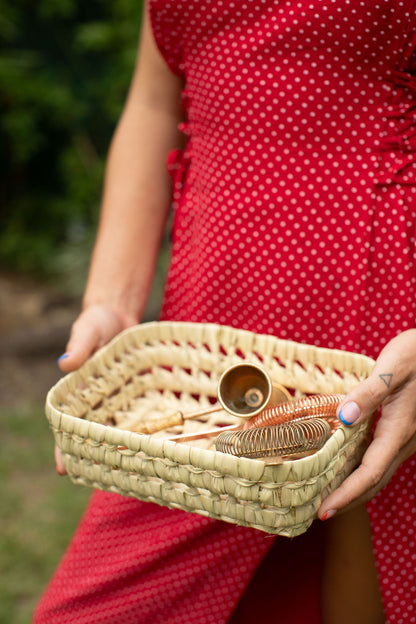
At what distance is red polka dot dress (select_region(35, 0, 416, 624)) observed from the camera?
0.98 meters

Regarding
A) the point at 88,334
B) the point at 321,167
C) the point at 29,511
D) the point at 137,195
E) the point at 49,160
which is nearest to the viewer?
the point at 321,167

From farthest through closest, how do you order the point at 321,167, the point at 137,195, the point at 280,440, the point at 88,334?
1. the point at 137,195
2. the point at 88,334
3. the point at 321,167
4. the point at 280,440

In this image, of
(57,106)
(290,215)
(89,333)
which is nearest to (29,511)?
(89,333)

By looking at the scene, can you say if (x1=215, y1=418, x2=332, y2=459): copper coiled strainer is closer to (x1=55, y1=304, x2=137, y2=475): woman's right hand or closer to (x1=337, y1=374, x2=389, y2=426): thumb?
(x1=337, y1=374, x2=389, y2=426): thumb

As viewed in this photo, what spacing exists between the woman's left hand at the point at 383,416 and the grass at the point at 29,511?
165 cm

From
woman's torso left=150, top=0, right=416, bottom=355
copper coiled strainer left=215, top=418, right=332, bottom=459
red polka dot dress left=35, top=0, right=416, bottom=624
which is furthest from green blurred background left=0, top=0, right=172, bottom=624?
copper coiled strainer left=215, top=418, right=332, bottom=459

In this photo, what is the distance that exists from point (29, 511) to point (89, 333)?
1.71 m

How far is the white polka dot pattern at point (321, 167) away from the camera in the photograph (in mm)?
972

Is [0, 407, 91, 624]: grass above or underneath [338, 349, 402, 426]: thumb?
underneath

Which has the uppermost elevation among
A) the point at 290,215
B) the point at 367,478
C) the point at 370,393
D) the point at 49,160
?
the point at 290,215

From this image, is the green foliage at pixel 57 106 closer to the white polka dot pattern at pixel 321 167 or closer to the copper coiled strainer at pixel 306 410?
the white polka dot pattern at pixel 321 167

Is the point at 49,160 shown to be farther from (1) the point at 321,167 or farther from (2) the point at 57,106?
(1) the point at 321,167

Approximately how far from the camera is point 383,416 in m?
0.87

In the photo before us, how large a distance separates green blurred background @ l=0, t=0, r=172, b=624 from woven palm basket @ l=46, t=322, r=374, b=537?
2262mm
